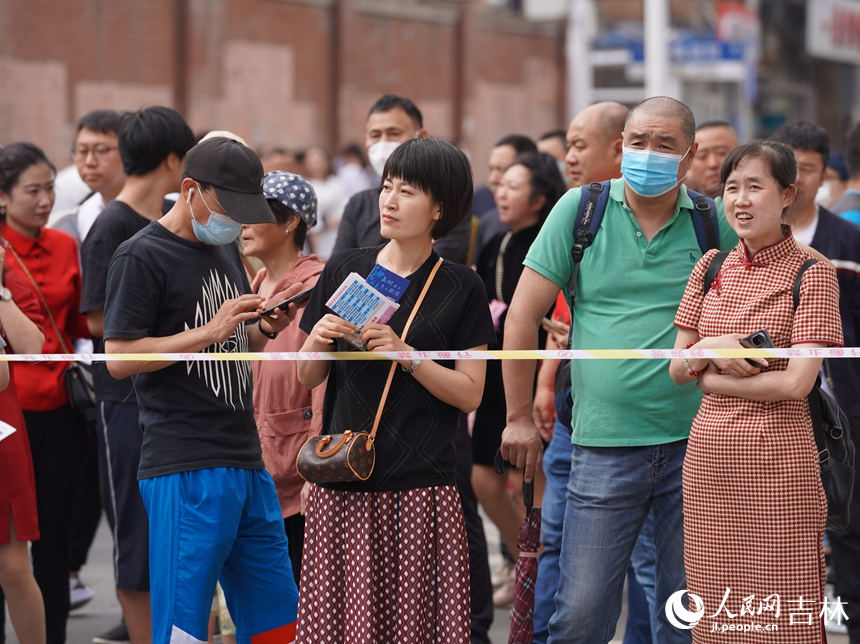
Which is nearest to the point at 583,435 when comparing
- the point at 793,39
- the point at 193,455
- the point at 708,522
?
the point at 708,522

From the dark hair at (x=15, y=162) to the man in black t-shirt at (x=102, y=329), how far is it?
1.55 feet

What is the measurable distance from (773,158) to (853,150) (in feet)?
8.37

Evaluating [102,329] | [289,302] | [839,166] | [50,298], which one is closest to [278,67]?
[839,166]

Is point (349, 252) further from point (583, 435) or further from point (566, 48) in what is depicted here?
point (566, 48)

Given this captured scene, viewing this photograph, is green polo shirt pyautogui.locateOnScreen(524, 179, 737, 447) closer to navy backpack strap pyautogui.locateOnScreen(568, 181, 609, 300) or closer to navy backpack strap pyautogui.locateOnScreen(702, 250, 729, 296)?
navy backpack strap pyautogui.locateOnScreen(568, 181, 609, 300)

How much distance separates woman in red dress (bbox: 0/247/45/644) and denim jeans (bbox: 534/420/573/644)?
6.47 ft

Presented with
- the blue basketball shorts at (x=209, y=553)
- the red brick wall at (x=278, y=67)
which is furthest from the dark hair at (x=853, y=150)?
the red brick wall at (x=278, y=67)

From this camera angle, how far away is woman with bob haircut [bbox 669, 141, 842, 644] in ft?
12.1

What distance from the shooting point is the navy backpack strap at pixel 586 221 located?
13.4ft

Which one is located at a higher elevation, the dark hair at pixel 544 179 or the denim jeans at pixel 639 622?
the dark hair at pixel 544 179

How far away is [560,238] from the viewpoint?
13.5 ft

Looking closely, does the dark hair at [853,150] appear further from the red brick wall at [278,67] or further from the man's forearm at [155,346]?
the red brick wall at [278,67]

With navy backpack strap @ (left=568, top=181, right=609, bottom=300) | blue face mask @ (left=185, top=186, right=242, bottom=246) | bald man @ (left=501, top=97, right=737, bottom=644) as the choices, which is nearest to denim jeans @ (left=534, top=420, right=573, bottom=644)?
bald man @ (left=501, top=97, right=737, bottom=644)

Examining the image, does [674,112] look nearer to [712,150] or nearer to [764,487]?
[764,487]
